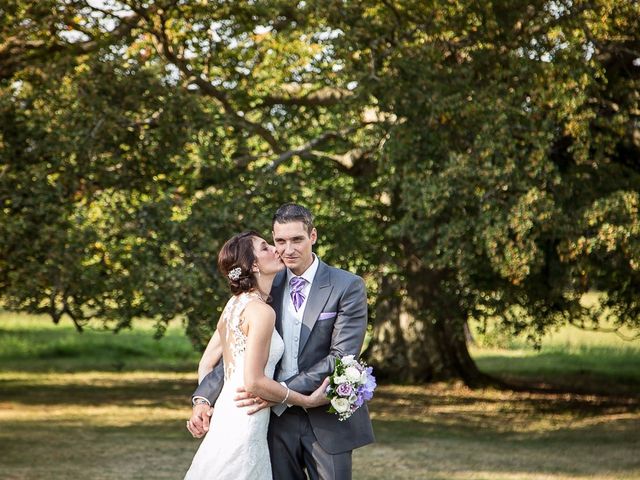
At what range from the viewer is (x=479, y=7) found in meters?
14.3

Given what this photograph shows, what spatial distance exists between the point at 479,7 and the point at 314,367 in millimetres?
9902

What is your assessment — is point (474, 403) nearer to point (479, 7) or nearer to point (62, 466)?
point (479, 7)

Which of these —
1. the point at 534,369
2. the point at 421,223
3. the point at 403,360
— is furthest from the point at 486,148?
the point at 534,369

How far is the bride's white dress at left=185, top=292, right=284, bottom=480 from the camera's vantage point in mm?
5336

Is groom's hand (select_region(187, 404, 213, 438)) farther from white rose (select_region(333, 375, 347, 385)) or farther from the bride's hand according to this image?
white rose (select_region(333, 375, 347, 385))

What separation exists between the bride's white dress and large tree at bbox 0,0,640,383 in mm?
8004

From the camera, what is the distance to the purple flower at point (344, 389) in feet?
16.9

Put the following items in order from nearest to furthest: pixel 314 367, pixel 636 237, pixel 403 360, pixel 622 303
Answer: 1. pixel 314 367
2. pixel 636 237
3. pixel 622 303
4. pixel 403 360

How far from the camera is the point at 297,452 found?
5449 mm

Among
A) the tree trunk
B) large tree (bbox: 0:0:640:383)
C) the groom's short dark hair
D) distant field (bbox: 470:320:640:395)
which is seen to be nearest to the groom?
the groom's short dark hair

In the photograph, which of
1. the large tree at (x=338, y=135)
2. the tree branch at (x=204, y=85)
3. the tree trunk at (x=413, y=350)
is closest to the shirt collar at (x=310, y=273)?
the large tree at (x=338, y=135)

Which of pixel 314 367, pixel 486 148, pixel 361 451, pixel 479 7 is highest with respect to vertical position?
pixel 479 7

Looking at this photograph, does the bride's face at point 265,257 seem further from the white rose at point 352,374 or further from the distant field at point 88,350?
the distant field at point 88,350

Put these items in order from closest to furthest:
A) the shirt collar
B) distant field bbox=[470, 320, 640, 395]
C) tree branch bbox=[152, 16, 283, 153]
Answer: the shirt collar < tree branch bbox=[152, 16, 283, 153] < distant field bbox=[470, 320, 640, 395]
